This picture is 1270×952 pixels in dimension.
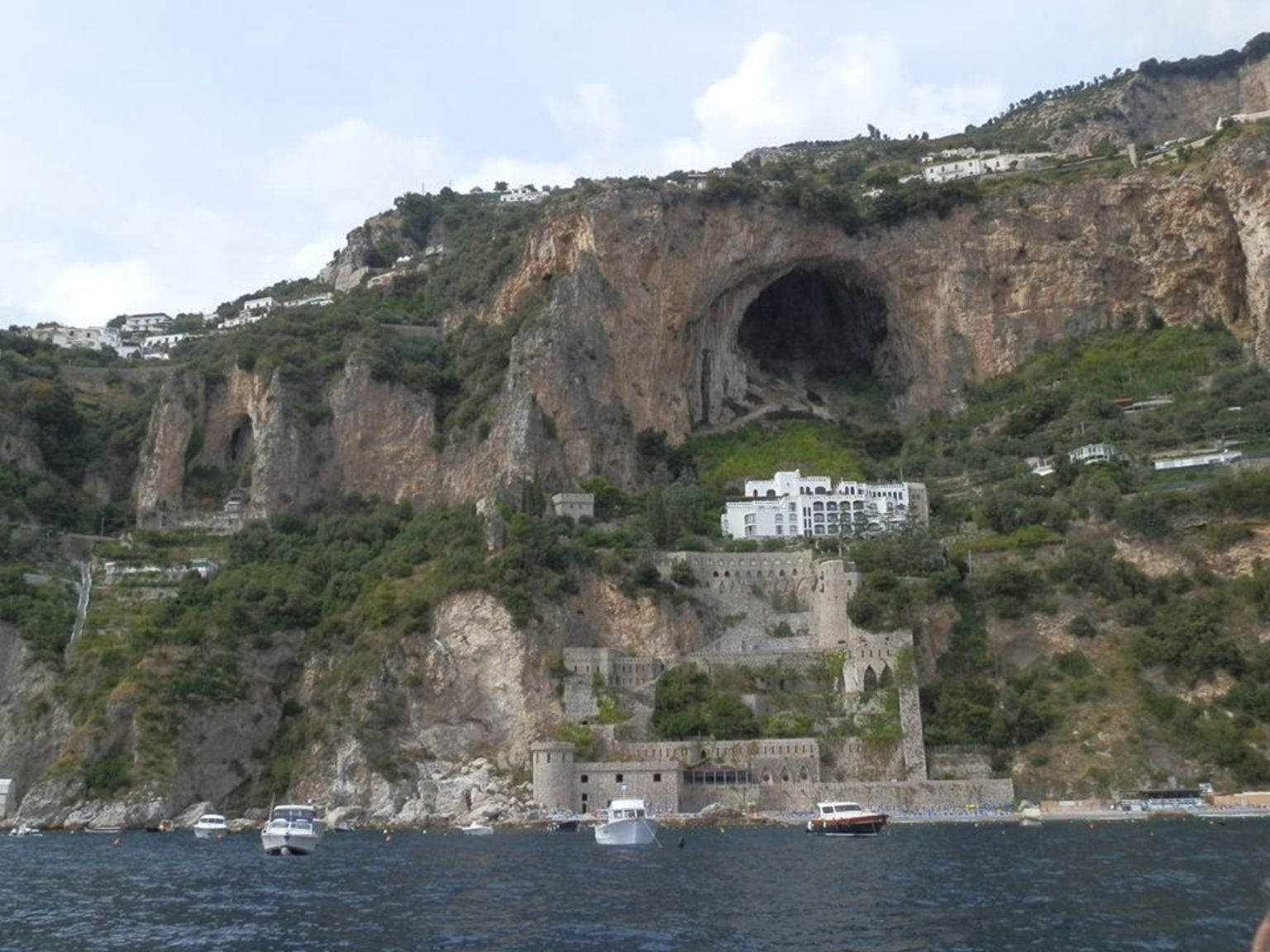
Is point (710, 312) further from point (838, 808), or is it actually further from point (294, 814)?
point (294, 814)

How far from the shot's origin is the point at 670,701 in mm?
69750

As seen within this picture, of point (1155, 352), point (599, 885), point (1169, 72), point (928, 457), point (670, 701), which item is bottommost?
point (599, 885)

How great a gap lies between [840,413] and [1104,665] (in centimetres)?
3918

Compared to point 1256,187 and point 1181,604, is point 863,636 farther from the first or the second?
point 1256,187

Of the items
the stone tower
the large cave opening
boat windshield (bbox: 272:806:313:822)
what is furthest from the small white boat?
the large cave opening

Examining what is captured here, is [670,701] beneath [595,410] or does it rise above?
beneath

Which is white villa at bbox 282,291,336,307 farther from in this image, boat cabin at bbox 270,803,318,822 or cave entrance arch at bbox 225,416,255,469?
boat cabin at bbox 270,803,318,822

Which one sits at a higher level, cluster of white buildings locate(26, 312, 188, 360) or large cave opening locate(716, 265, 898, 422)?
cluster of white buildings locate(26, 312, 188, 360)

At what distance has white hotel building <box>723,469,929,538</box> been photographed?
278 ft

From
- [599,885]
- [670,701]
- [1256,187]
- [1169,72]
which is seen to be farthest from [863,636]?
[1169,72]

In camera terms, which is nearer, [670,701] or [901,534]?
[670,701]

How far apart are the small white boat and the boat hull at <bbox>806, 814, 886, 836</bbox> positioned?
86.0 ft

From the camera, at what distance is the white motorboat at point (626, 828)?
5403 cm

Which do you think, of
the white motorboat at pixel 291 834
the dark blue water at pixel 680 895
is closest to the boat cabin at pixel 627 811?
the dark blue water at pixel 680 895
